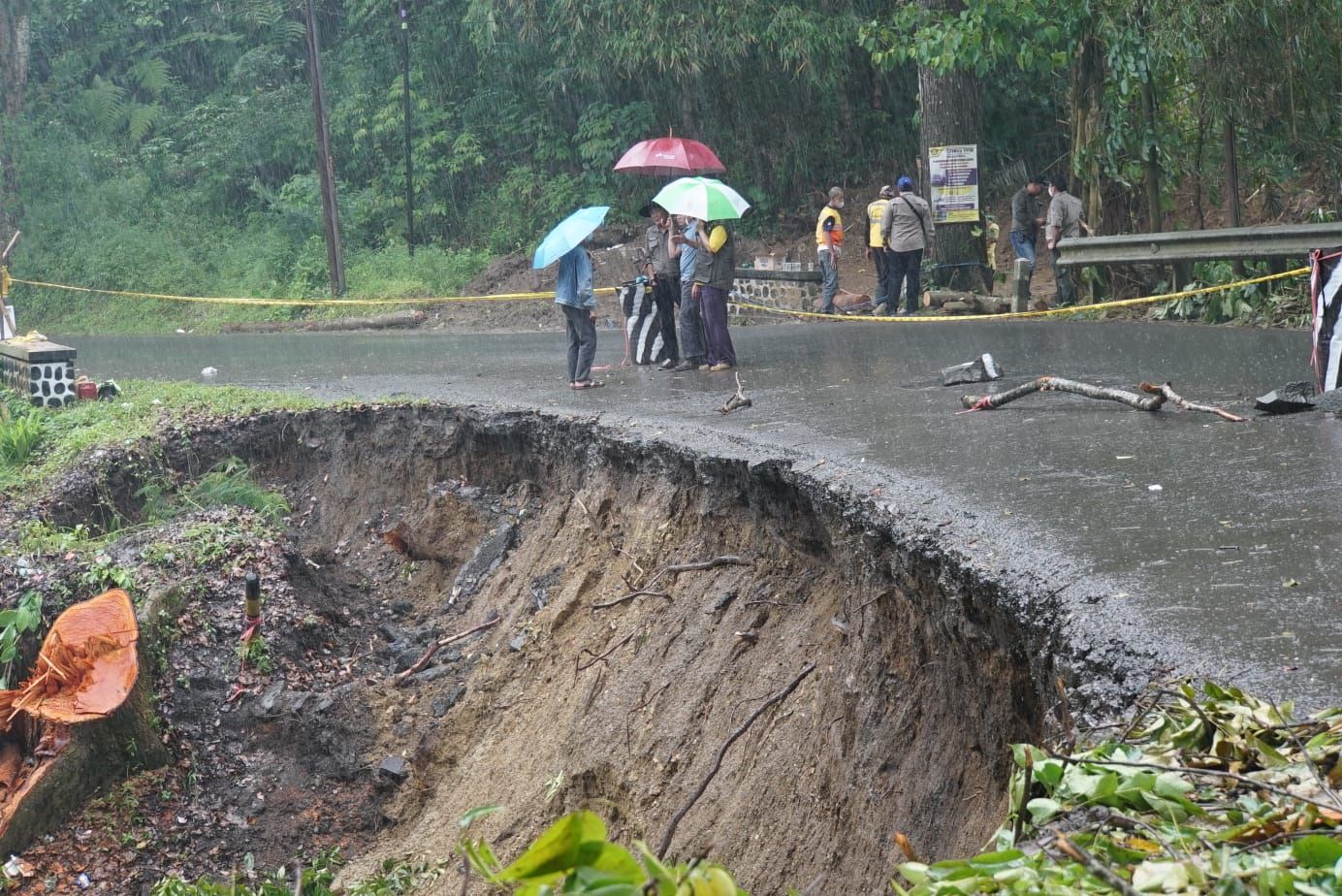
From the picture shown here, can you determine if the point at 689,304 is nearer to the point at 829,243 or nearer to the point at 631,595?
the point at 631,595

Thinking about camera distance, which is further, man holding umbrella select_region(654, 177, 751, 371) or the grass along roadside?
man holding umbrella select_region(654, 177, 751, 371)

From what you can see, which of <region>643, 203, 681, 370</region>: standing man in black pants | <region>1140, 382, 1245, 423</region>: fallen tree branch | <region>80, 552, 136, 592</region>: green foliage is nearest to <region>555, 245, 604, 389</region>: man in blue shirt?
<region>643, 203, 681, 370</region>: standing man in black pants

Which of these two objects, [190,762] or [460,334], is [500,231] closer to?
[460,334]

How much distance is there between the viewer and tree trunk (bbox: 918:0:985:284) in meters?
20.3

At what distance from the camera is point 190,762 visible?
337 inches

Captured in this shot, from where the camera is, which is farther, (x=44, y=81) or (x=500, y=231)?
(x=44, y=81)

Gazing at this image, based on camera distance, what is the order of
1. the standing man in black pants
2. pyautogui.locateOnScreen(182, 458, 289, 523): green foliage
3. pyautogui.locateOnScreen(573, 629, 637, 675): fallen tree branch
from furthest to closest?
the standing man in black pants < pyautogui.locateOnScreen(182, 458, 289, 523): green foliage < pyautogui.locateOnScreen(573, 629, 637, 675): fallen tree branch

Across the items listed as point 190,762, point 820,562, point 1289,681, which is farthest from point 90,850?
point 1289,681

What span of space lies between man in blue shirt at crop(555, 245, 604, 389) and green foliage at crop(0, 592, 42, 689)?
5.34 metres

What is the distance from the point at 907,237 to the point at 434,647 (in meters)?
10.9

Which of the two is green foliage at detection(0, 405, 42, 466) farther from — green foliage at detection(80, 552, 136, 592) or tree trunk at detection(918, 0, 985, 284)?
tree trunk at detection(918, 0, 985, 284)

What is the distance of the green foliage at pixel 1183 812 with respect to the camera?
87.0 inches

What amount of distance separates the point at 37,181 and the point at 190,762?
28.4 metres

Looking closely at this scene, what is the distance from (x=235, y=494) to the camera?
38.1 ft
